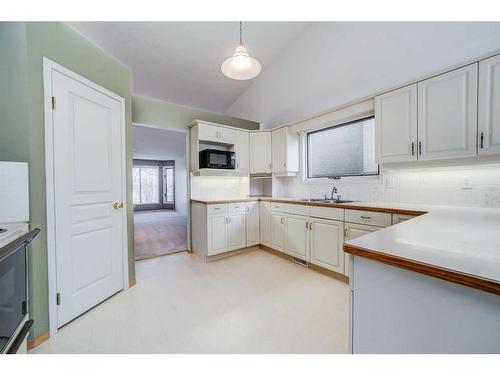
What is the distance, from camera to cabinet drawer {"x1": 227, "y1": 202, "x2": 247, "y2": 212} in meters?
3.17

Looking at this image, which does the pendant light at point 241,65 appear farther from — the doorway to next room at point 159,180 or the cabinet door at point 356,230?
the doorway to next room at point 159,180

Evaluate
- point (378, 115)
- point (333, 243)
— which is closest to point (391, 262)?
point (333, 243)

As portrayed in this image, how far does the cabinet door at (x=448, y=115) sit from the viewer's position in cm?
176

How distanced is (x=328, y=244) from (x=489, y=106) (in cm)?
184

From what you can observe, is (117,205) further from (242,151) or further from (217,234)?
(242,151)

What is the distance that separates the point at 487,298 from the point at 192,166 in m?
3.41

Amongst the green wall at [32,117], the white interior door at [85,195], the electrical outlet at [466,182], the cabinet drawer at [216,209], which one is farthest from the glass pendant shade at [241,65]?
the electrical outlet at [466,182]

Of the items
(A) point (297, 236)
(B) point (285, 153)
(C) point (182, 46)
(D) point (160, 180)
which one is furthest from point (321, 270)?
(D) point (160, 180)

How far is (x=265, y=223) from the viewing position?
3.36 m

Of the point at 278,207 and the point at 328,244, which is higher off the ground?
the point at 278,207

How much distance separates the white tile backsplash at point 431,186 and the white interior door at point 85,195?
9.34 ft

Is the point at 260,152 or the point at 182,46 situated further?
the point at 260,152

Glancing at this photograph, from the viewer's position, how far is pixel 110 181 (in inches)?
80.2
